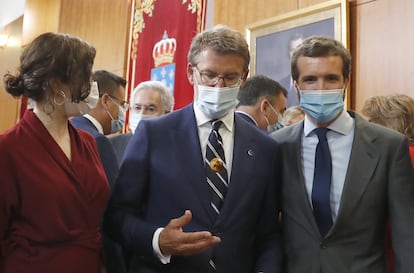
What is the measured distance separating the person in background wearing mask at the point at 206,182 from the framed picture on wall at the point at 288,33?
2.36 meters

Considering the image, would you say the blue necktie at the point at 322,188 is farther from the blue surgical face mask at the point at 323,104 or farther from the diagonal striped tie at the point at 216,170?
the diagonal striped tie at the point at 216,170

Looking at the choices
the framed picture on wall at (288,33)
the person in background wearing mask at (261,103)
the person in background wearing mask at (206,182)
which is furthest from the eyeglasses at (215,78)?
the framed picture on wall at (288,33)

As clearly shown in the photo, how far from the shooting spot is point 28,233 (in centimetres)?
159

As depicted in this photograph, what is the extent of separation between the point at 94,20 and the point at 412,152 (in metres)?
6.01

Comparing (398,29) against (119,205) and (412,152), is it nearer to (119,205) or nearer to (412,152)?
(412,152)

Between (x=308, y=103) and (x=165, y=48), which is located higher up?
(x=165, y=48)

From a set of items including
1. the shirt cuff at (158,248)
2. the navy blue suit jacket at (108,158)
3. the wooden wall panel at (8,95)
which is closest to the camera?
the shirt cuff at (158,248)

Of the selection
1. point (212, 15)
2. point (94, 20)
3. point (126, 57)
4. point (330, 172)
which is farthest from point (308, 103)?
point (94, 20)

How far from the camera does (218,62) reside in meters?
1.87

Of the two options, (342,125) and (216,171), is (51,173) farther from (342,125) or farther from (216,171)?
(342,125)

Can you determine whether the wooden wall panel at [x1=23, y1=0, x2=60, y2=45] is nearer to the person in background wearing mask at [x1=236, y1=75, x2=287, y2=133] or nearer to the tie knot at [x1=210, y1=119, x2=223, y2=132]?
the person in background wearing mask at [x1=236, y1=75, x2=287, y2=133]

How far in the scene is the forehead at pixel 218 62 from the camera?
1.87 metres

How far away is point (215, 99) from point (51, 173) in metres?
0.65

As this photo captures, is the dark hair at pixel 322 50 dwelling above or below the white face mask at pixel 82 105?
above
